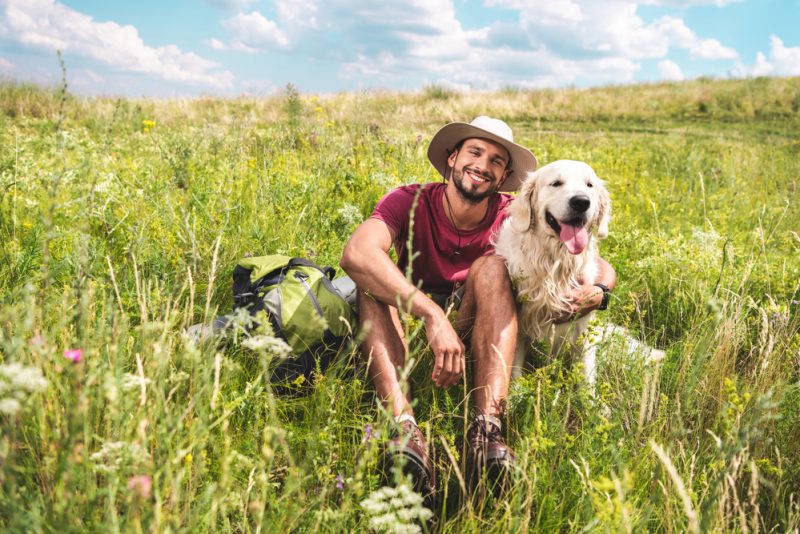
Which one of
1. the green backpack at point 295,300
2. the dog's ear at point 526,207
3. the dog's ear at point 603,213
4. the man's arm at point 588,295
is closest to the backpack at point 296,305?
the green backpack at point 295,300

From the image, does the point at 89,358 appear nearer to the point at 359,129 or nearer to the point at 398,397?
the point at 398,397

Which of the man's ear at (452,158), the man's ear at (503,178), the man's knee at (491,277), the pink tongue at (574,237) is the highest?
the man's ear at (452,158)

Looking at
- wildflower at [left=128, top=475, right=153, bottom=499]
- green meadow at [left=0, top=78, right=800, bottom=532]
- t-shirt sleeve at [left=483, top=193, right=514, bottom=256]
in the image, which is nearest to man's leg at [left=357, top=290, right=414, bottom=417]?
green meadow at [left=0, top=78, right=800, bottom=532]

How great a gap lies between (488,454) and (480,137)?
1987 mm

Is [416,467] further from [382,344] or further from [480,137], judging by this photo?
[480,137]

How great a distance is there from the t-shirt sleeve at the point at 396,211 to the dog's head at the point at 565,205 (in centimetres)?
62

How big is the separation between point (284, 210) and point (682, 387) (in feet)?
8.75

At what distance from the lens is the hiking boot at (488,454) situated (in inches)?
70.6

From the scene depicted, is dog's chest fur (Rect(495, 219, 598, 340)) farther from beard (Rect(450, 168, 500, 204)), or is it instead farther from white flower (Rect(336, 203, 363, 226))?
white flower (Rect(336, 203, 363, 226))

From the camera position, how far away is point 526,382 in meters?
2.02

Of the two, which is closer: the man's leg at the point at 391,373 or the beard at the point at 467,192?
the man's leg at the point at 391,373

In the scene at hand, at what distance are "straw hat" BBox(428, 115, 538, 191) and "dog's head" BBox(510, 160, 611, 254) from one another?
12.4 inches

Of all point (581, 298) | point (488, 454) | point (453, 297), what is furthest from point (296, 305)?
point (581, 298)

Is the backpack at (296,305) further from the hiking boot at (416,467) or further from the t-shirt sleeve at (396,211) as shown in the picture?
the hiking boot at (416,467)
